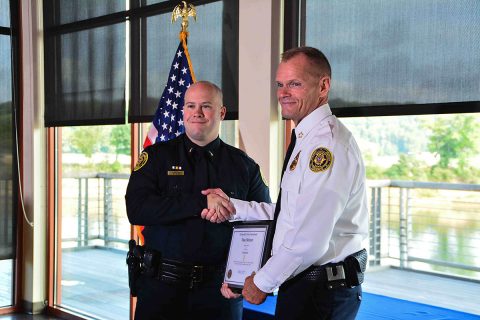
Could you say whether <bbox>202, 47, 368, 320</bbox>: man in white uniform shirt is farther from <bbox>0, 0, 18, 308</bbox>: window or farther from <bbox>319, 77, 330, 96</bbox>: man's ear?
<bbox>0, 0, 18, 308</bbox>: window

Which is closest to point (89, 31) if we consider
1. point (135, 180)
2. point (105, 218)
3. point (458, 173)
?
point (105, 218)

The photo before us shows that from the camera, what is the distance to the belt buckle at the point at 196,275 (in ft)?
9.14

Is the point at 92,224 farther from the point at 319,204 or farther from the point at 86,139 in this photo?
the point at 319,204

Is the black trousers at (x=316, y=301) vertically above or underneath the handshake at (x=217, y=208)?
underneath

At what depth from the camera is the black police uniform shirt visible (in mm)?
2736

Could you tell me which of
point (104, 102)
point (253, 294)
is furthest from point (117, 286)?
point (253, 294)

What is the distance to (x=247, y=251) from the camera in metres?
2.50

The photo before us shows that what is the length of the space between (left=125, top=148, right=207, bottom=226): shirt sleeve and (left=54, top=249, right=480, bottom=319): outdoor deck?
75.5 inches

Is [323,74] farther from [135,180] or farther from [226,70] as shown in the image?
[226,70]

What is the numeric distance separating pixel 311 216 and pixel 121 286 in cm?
372

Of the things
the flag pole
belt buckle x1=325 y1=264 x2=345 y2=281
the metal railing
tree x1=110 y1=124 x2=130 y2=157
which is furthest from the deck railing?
belt buckle x1=325 y1=264 x2=345 y2=281

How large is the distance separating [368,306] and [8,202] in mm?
3652

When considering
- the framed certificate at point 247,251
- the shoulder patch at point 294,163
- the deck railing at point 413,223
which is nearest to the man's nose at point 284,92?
the shoulder patch at point 294,163

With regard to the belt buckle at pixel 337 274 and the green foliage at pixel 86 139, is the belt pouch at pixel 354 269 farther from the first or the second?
the green foliage at pixel 86 139
